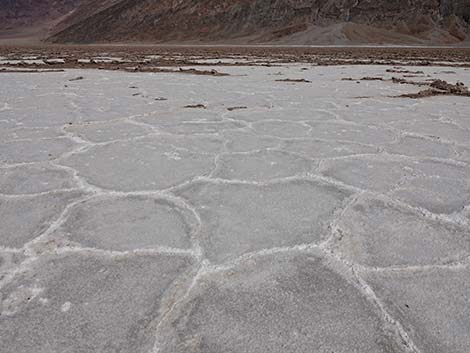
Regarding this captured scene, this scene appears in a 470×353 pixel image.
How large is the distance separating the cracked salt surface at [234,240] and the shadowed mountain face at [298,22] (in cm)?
4737

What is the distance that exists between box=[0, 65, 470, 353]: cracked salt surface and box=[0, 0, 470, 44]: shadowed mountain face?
155 feet

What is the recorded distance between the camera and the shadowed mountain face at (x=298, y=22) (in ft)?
161

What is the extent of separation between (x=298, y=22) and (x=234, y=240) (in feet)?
191

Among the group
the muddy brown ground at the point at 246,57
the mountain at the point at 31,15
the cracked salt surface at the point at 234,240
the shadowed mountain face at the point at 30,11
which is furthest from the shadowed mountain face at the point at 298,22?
the shadowed mountain face at the point at 30,11

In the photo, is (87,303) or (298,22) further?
(298,22)

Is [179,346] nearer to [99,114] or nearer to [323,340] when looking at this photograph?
[323,340]

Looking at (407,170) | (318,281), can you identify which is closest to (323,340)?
(318,281)

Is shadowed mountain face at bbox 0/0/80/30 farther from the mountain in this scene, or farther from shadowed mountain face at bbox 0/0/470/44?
shadowed mountain face at bbox 0/0/470/44

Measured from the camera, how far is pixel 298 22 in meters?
55.1

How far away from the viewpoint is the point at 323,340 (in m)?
1.27

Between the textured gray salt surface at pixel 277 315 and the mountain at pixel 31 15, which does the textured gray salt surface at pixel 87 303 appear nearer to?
the textured gray salt surface at pixel 277 315

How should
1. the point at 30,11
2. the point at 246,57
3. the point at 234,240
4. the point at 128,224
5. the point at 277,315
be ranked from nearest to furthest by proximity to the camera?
1. the point at 277,315
2. the point at 234,240
3. the point at 128,224
4. the point at 246,57
5. the point at 30,11

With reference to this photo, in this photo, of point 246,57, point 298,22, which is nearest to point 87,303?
point 246,57

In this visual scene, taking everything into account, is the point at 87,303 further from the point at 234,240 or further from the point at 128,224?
the point at 234,240
